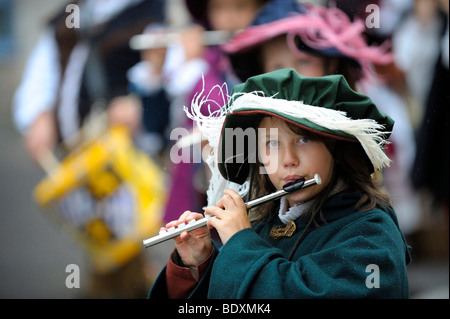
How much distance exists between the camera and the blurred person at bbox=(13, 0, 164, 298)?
2.21 meters

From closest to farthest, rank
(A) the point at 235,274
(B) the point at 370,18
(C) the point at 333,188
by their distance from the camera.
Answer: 1. (A) the point at 235,274
2. (C) the point at 333,188
3. (B) the point at 370,18

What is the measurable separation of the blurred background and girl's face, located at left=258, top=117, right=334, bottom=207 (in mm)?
1183

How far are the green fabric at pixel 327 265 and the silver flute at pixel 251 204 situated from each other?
7 centimetres

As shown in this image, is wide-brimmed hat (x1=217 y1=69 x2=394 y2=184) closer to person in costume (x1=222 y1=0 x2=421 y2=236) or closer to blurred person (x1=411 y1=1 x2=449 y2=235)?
person in costume (x1=222 y1=0 x2=421 y2=236)

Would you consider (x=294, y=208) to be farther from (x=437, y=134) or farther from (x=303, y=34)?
(x=437, y=134)

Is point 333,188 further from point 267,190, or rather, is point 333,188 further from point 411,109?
point 411,109

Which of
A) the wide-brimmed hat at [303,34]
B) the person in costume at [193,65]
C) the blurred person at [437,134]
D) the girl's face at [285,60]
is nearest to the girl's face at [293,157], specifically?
the girl's face at [285,60]

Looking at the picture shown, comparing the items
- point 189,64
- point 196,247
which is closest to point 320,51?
point 189,64

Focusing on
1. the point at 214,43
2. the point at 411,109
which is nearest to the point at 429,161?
the point at 411,109

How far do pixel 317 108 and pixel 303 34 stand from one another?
1034 mm

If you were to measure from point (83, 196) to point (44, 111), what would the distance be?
0.39 metres

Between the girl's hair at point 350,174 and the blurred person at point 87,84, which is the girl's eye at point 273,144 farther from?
the blurred person at point 87,84

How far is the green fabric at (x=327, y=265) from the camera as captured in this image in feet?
3.06
